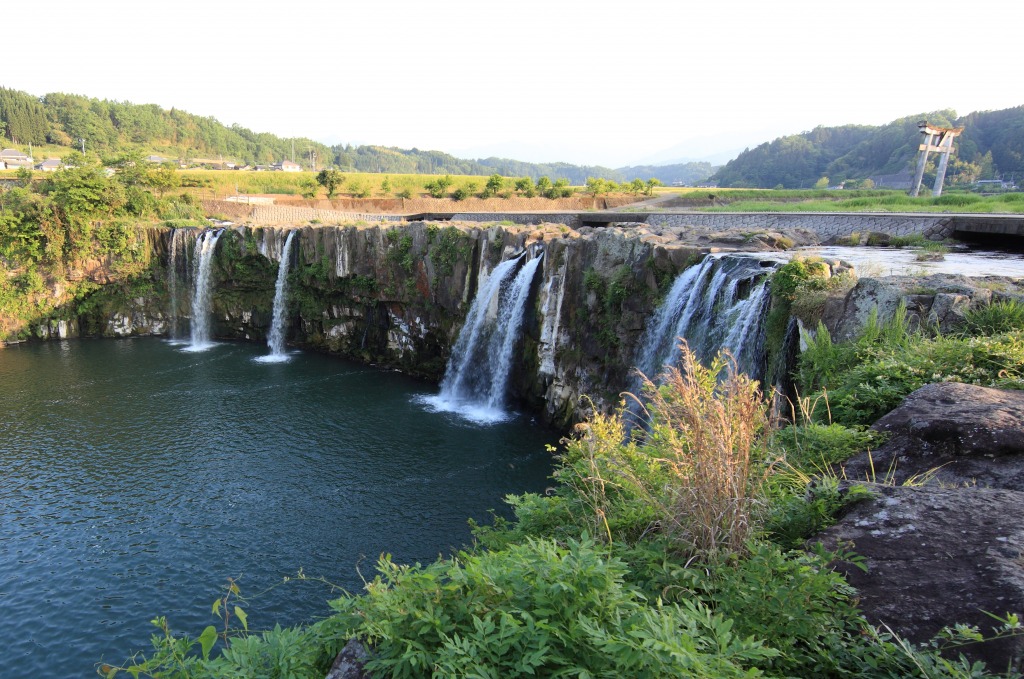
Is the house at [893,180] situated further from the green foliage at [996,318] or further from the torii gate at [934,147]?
the green foliage at [996,318]

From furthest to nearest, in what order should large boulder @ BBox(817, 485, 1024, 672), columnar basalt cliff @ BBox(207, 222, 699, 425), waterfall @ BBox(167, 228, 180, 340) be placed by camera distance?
waterfall @ BBox(167, 228, 180, 340), columnar basalt cliff @ BBox(207, 222, 699, 425), large boulder @ BBox(817, 485, 1024, 672)

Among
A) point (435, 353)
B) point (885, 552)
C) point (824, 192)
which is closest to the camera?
point (885, 552)

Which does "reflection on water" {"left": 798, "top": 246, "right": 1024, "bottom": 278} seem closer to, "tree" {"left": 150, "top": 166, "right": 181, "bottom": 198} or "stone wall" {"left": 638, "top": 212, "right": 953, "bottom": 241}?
"stone wall" {"left": 638, "top": 212, "right": 953, "bottom": 241}

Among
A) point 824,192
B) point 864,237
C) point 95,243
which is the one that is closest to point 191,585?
point 864,237

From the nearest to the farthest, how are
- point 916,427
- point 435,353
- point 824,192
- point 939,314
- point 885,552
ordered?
point 885,552
point 916,427
point 939,314
point 435,353
point 824,192

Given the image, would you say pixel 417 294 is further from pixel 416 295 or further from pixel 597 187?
pixel 597 187

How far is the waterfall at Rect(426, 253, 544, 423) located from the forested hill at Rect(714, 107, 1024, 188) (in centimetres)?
6680

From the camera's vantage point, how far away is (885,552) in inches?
169

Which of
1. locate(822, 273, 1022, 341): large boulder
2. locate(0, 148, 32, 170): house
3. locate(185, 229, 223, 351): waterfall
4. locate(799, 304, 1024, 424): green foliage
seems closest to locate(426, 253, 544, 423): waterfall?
locate(822, 273, 1022, 341): large boulder

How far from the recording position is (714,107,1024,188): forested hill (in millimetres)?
71625

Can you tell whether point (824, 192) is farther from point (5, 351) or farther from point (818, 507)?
point (5, 351)

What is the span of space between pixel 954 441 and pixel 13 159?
112666mm

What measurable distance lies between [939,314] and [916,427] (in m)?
4.52

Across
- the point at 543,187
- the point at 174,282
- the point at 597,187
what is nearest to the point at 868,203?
the point at 597,187
